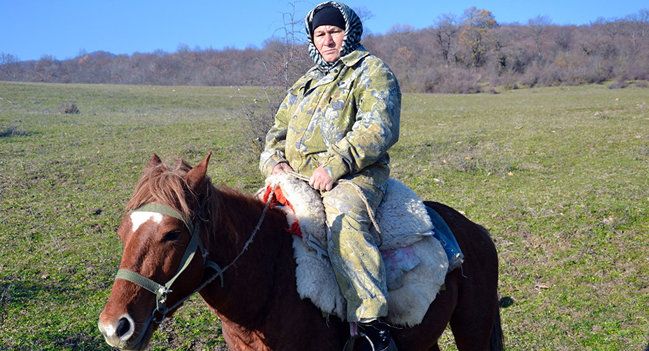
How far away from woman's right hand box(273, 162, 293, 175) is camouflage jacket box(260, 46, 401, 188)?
0.03 m

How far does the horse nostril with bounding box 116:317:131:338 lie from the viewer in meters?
2.26

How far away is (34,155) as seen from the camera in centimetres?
1508

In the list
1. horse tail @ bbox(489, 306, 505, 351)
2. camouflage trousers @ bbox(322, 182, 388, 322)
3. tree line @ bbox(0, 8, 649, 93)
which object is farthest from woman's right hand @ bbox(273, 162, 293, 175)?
tree line @ bbox(0, 8, 649, 93)

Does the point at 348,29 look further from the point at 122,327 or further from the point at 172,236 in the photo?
the point at 122,327

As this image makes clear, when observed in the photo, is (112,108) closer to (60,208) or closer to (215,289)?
(60,208)

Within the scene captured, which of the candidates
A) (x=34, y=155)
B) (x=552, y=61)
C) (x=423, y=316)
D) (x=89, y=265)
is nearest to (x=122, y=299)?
(x=423, y=316)

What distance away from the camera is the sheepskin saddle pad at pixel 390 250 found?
119 inches

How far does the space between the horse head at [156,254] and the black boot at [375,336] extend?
1.13 meters

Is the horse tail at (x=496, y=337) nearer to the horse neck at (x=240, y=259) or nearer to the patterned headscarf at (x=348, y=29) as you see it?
the horse neck at (x=240, y=259)

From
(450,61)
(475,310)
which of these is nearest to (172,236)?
(475,310)

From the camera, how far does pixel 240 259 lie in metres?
2.83

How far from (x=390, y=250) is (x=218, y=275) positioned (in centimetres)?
120

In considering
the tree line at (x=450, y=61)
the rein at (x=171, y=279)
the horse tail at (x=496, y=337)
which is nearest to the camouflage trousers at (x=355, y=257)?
the rein at (x=171, y=279)

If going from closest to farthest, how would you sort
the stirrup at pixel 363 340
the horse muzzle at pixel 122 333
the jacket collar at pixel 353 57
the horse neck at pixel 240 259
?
1. the horse muzzle at pixel 122 333
2. the horse neck at pixel 240 259
3. the stirrup at pixel 363 340
4. the jacket collar at pixel 353 57
